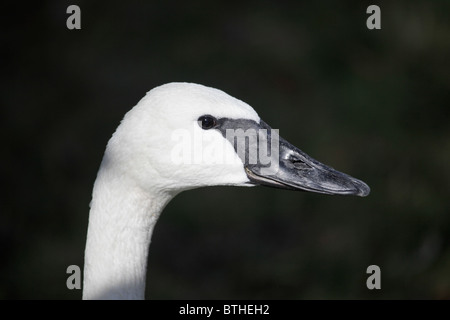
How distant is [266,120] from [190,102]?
11.8ft

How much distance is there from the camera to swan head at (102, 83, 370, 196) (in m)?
2.66

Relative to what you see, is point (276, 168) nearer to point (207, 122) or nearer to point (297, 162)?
→ point (297, 162)

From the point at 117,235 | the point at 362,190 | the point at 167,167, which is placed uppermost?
the point at 167,167

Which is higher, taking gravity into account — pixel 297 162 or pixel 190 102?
pixel 190 102

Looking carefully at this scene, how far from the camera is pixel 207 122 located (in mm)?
2705

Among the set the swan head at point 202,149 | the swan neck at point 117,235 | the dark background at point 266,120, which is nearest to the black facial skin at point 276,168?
the swan head at point 202,149

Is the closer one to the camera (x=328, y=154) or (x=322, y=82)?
(x=328, y=154)

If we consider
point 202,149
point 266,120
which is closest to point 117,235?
point 202,149

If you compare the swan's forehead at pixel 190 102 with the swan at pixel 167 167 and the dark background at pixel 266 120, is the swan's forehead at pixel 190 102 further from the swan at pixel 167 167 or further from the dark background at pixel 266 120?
the dark background at pixel 266 120

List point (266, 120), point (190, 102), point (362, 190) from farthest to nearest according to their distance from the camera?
point (266, 120) → point (362, 190) → point (190, 102)
